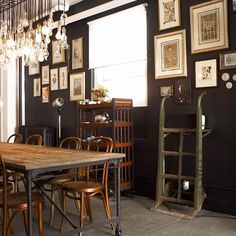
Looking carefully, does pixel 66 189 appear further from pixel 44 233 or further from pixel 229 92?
pixel 229 92

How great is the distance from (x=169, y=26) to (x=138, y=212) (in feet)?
8.02

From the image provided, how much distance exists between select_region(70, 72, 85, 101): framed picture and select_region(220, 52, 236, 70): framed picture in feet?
8.37

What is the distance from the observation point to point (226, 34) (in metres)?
3.58

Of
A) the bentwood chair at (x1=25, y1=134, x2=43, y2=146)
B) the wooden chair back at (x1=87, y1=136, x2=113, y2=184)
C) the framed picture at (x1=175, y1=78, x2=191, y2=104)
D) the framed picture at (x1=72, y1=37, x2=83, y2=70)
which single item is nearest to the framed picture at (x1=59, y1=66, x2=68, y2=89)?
the framed picture at (x1=72, y1=37, x2=83, y2=70)

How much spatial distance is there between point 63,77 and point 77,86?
0.47 m

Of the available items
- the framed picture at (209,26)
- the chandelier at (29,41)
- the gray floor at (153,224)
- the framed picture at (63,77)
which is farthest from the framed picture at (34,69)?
the framed picture at (209,26)

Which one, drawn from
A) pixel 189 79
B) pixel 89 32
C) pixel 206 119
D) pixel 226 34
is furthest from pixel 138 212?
pixel 89 32

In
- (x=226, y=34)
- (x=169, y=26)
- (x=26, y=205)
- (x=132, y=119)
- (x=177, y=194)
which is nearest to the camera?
(x=26, y=205)

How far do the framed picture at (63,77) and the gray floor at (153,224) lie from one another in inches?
102

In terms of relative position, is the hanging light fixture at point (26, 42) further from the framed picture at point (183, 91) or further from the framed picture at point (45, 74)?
the framed picture at point (45, 74)

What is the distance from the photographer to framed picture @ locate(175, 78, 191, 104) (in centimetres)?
395

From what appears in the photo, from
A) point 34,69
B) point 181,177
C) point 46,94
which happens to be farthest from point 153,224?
point 34,69

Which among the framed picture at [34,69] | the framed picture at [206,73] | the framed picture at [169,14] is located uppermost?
the framed picture at [169,14]

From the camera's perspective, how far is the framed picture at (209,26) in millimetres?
3609
